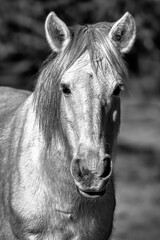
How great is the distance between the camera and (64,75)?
→ 4992 mm

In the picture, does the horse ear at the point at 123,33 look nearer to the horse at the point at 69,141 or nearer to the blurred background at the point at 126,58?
the horse at the point at 69,141

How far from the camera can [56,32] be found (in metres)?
5.17

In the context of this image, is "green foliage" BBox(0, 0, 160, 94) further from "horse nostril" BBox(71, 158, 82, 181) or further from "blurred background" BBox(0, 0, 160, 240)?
"horse nostril" BBox(71, 158, 82, 181)

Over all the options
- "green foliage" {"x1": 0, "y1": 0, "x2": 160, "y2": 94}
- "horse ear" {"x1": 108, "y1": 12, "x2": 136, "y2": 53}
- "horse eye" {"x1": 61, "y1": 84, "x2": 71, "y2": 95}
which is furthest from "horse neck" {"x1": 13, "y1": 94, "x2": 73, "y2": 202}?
"green foliage" {"x1": 0, "y1": 0, "x2": 160, "y2": 94}

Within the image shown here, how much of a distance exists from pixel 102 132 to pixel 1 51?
5529 mm

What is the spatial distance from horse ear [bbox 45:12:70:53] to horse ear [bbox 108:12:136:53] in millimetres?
290

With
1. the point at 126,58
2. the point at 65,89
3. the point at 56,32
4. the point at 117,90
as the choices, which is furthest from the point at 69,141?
the point at 126,58

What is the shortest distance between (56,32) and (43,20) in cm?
457

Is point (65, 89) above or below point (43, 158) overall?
above

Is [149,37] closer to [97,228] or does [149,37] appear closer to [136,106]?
[97,228]

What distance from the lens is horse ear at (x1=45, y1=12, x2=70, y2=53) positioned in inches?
202

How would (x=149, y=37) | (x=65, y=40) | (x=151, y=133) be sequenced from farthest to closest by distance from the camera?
(x=151, y=133), (x=149, y=37), (x=65, y=40)

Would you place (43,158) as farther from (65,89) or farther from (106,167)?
(106,167)

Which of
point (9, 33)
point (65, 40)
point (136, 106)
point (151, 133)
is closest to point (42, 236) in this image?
point (65, 40)
